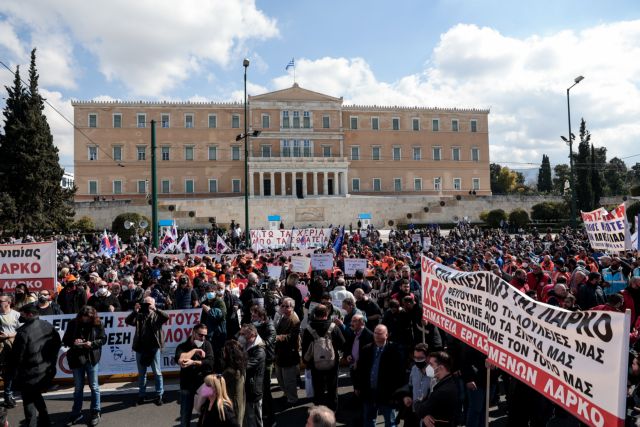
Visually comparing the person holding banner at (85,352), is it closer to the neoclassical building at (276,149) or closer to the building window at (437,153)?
the neoclassical building at (276,149)

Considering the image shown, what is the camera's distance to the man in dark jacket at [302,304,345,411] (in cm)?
607

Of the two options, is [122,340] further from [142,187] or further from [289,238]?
[142,187]

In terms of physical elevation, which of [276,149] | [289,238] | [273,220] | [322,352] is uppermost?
[276,149]

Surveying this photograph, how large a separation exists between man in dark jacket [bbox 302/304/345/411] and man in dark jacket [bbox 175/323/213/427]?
1212 millimetres

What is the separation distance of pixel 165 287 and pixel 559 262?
9.17 meters

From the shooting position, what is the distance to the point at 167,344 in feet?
27.3

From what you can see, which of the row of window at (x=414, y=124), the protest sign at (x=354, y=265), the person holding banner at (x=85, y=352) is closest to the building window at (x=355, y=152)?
the row of window at (x=414, y=124)

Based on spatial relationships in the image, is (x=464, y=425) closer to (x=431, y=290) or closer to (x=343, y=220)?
(x=431, y=290)

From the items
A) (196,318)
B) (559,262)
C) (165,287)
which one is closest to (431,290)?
(196,318)

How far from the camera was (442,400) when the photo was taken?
4262 mm

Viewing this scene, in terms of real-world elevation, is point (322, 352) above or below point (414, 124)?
below

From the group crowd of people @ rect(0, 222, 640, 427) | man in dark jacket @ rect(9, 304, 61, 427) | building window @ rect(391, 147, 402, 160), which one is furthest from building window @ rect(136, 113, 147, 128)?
man in dark jacket @ rect(9, 304, 61, 427)

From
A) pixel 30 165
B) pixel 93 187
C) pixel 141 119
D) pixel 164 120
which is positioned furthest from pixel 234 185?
pixel 30 165

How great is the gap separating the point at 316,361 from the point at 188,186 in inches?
2239
